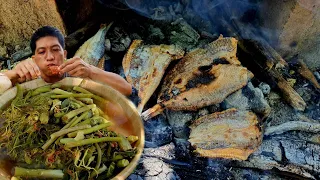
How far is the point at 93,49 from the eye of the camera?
410cm

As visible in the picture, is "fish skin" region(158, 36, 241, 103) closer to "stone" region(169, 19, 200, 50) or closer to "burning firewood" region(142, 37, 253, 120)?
"burning firewood" region(142, 37, 253, 120)

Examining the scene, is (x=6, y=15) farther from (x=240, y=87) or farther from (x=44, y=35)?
(x=240, y=87)

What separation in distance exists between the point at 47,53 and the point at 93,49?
112cm

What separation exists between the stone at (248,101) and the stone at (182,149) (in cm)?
62

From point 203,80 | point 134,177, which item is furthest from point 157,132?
point 203,80

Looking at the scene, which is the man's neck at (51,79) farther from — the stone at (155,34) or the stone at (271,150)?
the stone at (271,150)

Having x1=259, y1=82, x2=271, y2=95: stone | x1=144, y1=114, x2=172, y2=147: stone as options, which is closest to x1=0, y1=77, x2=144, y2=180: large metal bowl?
x1=144, y1=114, x2=172, y2=147: stone

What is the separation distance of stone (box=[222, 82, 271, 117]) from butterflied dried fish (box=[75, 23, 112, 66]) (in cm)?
150

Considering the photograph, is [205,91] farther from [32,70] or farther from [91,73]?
[32,70]

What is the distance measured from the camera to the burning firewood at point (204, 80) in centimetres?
368

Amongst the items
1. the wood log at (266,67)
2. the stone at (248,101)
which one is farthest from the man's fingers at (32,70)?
the wood log at (266,67)

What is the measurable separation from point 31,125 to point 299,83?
3.11m

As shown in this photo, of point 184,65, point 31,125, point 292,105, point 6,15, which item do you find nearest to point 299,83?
point 292,105

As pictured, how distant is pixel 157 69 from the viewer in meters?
3.90
